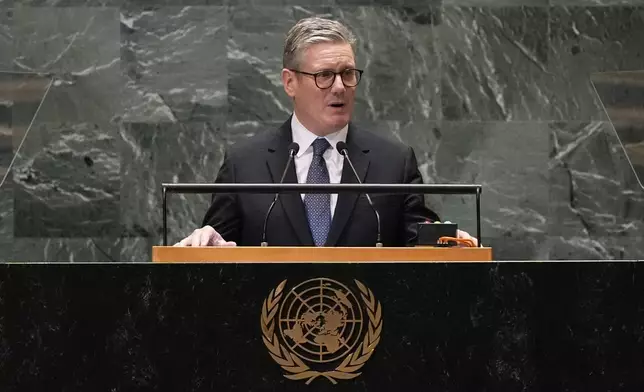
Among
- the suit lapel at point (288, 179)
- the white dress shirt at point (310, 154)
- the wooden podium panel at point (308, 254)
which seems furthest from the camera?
the white dress shirt at point (310, 154)

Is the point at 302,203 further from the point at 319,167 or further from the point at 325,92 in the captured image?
the point at 325,92

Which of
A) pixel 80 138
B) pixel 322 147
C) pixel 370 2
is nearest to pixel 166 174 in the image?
pixel 80 138

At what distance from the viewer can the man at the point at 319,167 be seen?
397cm

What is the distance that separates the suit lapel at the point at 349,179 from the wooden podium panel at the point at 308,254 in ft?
3.68

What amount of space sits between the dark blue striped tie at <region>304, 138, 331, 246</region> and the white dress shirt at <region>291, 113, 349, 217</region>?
2cm

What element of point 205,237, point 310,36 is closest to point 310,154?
point 310,36

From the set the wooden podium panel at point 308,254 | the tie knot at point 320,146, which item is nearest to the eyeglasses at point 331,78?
the tie knot at point 320,146

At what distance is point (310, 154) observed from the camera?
4.21 metres

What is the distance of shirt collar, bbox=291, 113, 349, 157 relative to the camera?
422cm
